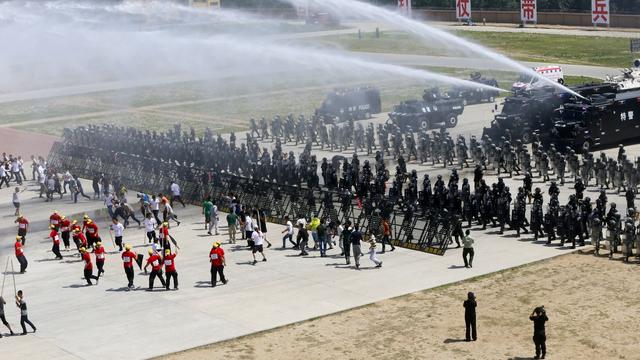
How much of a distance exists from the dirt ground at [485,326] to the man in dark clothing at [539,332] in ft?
1.07

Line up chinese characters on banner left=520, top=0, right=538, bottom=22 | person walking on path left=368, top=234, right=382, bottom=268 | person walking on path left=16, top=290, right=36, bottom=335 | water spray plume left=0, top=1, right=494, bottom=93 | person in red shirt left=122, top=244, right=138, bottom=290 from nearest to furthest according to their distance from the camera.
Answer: person walking on path left=16, top=290, right=36, bottom=335 → person in red shirt left=122, top=244, right=138, bottom=290 → person walking on path left=368, top=234, right=382, bottom=268 → water spray plume left=0, top=1, right=494, bottom=93 → chinese characters on banner left=520, top=0, right=538, bottom=22

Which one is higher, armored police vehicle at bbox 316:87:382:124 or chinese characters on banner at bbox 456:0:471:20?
chinese characters on banner at bbox 456:0:471:20

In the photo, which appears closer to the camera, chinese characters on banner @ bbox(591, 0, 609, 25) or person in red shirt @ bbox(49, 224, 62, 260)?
person in red shirt @ bbox(49, 224, 62, 260)

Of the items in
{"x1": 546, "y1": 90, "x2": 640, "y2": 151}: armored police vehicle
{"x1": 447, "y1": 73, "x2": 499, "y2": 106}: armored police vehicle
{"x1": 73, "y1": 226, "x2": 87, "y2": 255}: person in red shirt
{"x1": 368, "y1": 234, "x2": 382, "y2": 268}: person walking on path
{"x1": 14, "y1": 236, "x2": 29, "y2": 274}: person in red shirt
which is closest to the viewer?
{"x1": 368, "y1": 234, "x2": 382, "y2": 268}: person walking on path

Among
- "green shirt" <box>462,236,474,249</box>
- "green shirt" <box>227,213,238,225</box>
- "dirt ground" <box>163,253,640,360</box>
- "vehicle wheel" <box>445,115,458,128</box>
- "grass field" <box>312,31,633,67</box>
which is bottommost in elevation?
"dirt ground" <box>163,253,640,360</box>

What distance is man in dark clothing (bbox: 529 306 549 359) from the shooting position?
28828 mm

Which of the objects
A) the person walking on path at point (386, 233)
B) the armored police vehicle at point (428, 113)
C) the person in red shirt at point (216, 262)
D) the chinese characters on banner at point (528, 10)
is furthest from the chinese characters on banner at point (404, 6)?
the person in red shirt at point (216, 262)

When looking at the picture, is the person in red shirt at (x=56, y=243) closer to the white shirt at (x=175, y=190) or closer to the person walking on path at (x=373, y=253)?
the white shirt at (x=175, y=190)

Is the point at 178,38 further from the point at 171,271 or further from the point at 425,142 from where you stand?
the point at 171,271

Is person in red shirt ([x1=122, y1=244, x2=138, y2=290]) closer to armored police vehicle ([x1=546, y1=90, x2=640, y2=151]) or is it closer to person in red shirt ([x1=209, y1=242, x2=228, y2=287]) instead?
person in red shirt ([x1=209, y1=242, x2=228, y2=287])

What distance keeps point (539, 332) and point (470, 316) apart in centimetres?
226

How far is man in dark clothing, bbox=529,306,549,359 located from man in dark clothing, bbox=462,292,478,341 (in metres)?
1.84

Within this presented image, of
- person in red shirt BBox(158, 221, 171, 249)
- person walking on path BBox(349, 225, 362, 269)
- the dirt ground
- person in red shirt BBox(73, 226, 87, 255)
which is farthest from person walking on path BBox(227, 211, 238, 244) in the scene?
the dirt ground

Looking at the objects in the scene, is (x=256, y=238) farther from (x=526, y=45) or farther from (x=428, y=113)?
(x=526, y=45)
